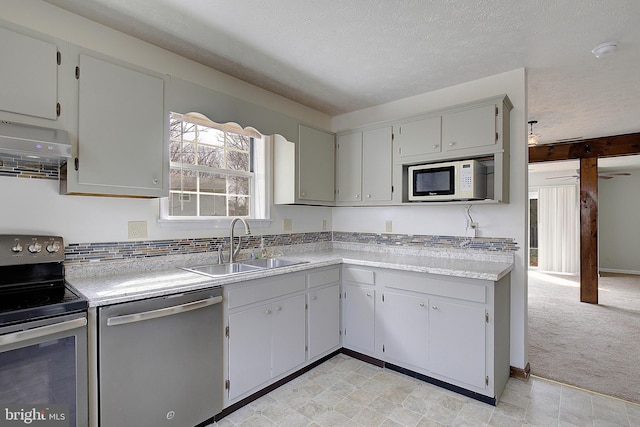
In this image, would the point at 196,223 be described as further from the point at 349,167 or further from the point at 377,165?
the point at 377,165

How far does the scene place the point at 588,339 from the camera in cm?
336

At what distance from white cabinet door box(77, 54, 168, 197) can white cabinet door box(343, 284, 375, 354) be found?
1755 mm

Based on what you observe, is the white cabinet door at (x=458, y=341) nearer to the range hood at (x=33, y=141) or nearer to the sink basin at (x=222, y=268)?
the sink basin at (x=222, y=268)

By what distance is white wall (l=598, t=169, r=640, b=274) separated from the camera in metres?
7.03

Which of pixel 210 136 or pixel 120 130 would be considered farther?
pixel 210 136

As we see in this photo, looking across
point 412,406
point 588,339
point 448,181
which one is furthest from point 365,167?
point 588,339

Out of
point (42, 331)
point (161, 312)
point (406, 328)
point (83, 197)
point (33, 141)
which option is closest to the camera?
point (42, 331)

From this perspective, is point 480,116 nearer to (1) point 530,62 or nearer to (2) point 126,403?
(1) point 530,62

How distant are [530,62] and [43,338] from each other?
11.3 ft

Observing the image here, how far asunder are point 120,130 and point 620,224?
9516 mm

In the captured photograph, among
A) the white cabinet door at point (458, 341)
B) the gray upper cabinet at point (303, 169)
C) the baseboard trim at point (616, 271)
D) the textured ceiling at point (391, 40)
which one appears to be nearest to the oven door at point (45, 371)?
the textured ceiling at point (391, 40)

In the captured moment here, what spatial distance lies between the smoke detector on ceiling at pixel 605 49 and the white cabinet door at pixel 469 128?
72cm

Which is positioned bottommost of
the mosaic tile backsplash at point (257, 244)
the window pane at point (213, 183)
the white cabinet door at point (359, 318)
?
the white cabinet door at point (359, 318)

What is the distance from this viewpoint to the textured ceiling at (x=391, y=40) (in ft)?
6.08
